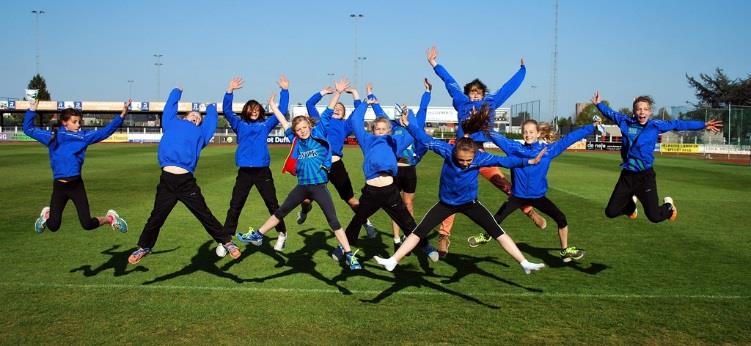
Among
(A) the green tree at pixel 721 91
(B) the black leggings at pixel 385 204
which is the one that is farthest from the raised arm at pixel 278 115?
(A) the green tree at pixel 721 91

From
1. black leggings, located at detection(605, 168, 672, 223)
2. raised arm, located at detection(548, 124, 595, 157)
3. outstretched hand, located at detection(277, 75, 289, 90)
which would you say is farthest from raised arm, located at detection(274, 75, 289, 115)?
black leggings, located at detection(605, 168, 672, 223)

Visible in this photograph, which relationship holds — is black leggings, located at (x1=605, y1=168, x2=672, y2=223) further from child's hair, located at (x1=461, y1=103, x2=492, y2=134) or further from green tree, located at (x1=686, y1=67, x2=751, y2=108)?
green tree, located at (x1=686, y1=67, x2=751, y2=108)

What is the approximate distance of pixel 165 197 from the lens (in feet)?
23.6

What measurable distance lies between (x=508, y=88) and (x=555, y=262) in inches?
98.2

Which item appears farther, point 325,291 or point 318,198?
point 318,198

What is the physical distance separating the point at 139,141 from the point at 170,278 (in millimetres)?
55391

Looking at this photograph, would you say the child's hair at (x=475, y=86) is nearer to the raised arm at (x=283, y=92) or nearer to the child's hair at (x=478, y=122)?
the child's hair at (x=478, y=122)

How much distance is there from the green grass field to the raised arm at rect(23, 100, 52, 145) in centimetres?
160

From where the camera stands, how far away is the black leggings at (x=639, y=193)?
852cm

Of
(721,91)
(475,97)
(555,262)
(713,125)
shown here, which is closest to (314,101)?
(475,97)

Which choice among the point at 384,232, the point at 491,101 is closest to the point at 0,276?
the point at 384,232

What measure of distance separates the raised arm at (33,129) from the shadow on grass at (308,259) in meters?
3.32

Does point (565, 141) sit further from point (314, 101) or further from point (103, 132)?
point (103, 132)

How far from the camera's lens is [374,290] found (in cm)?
685
